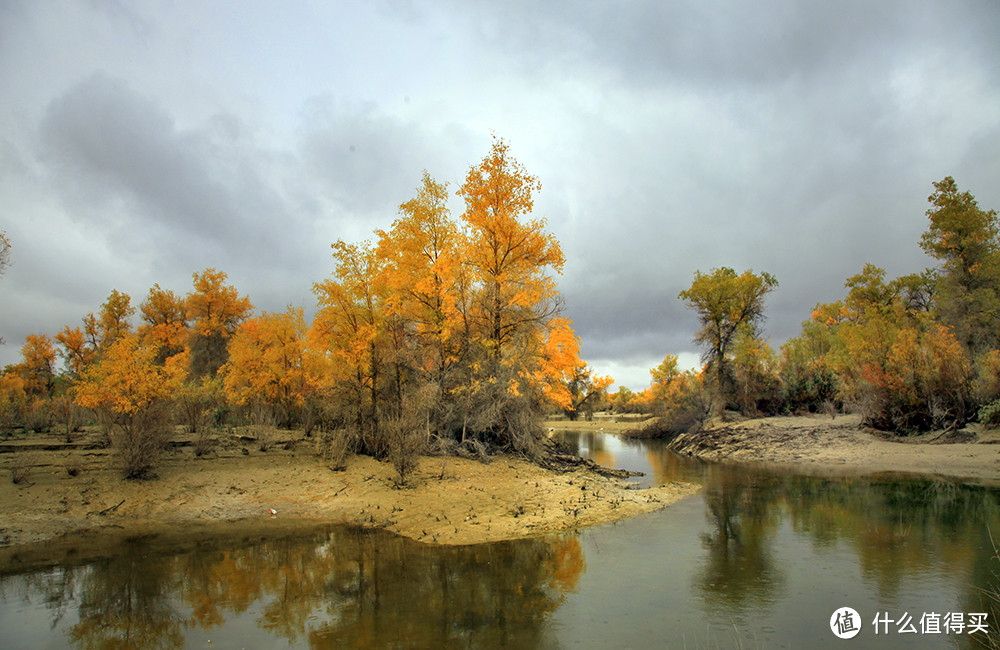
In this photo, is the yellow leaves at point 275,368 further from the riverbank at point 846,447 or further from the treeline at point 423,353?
the riverbank at point 846,447

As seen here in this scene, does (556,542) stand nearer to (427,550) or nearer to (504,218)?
(427,550)

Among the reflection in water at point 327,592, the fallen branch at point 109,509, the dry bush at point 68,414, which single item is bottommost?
the reflection in water at point 327,592

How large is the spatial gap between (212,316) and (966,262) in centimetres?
5170

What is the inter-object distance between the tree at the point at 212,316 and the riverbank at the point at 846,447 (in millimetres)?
34502

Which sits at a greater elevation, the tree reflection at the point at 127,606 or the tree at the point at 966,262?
the tree at the point at 966,262

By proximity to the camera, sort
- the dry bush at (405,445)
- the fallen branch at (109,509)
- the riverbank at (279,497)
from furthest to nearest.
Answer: the dry bush at (405,445) → the fallen branch at (109,509) → the riverbank at (279,497)

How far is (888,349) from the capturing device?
2434 cm

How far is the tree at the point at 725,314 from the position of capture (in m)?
35.8

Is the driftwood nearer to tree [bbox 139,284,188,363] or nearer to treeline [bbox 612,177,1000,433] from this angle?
treeline [bbox 612,177,1000,433]

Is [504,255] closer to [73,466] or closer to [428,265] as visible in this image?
[428,265]

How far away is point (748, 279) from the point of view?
35781 mm

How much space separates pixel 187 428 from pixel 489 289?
1151 centimetres

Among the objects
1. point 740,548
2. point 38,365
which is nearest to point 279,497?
point 740,548

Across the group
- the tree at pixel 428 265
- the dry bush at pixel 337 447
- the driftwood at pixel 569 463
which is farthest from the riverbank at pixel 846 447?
the dry bush at pixel 337 447
